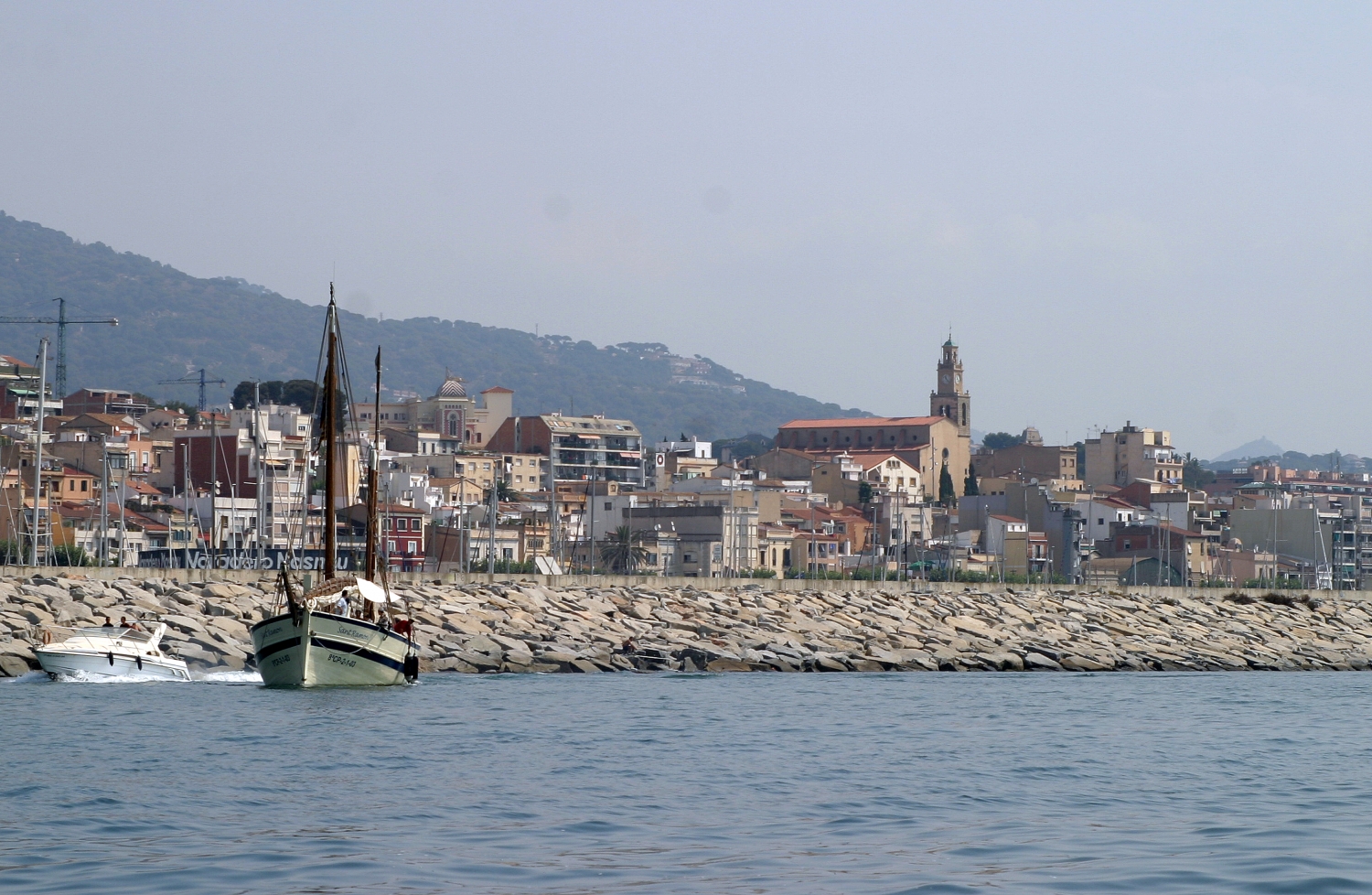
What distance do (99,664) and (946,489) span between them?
131864mm

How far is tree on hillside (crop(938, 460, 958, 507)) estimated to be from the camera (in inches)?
5989

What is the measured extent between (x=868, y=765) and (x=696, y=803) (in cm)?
394

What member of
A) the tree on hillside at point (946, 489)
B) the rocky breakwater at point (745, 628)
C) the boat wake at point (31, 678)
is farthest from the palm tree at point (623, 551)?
the boat wake at point (31, 678)

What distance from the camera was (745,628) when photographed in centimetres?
4409

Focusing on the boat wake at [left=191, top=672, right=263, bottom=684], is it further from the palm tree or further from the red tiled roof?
the red tiled roof

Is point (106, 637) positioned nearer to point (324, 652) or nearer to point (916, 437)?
point (324, 652)

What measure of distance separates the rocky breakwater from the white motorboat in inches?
51.9

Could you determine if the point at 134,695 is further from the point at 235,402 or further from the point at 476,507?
the point at 235,402

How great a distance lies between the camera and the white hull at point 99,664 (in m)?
30.0

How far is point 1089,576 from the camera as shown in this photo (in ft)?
310

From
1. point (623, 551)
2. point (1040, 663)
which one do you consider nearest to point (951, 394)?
point (623, 551)

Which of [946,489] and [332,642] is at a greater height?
[946,489]

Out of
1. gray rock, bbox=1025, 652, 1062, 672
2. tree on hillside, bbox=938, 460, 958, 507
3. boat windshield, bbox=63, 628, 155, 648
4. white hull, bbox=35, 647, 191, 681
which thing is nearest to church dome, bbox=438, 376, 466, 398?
tree on hillside, bbox=938, 460, 958, 507

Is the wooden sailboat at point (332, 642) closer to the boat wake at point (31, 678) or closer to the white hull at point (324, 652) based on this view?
the white hull at point (324, 652)
